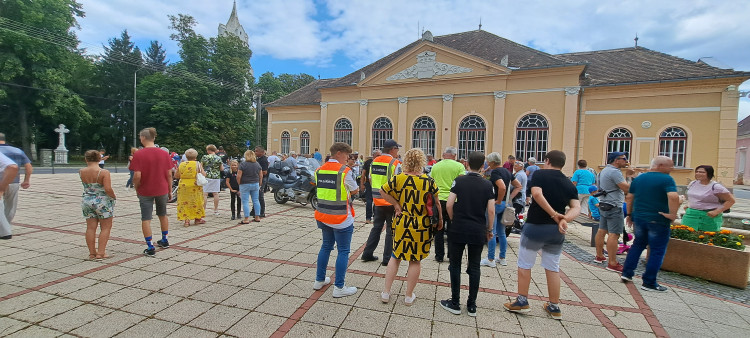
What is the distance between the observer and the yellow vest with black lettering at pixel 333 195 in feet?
11.1

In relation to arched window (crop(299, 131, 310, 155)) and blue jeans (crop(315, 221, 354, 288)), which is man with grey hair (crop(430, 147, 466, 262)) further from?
arched window (crop(299, 131, 310, 155))

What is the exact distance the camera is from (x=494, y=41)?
67.3 ft

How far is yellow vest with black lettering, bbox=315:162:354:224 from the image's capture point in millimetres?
3391

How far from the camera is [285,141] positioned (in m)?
Answer: 25.2

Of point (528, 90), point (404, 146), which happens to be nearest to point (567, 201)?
point (528, 90)

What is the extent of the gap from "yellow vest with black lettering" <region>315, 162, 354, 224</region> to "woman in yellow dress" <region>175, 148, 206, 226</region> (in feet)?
14.5

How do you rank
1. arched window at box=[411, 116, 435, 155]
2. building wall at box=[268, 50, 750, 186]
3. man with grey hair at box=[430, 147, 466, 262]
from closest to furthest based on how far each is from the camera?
man with grey hair at box=[430, 147, 466, 262] → building wall at box=[268, 50, 750, 186] → arched window at box=[411, 116, 435, 155]

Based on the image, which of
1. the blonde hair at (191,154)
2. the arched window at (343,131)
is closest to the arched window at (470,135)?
the arched window at (343,131)

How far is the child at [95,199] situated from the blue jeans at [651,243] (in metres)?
6.91

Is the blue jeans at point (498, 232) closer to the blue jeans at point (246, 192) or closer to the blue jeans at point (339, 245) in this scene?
the blue jeans at point (339, 245)

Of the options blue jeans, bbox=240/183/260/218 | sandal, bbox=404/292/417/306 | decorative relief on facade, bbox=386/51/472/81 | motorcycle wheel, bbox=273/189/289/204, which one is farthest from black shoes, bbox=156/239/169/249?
decorative relief on facade, bbox=386/51/472/81

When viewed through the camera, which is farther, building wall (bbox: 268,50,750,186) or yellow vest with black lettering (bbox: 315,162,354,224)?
building wall (bbox: 268,50,750,186)

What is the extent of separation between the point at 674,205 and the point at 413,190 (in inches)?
127

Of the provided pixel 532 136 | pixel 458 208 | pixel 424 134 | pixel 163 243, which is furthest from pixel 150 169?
Result: pixel 532 136
